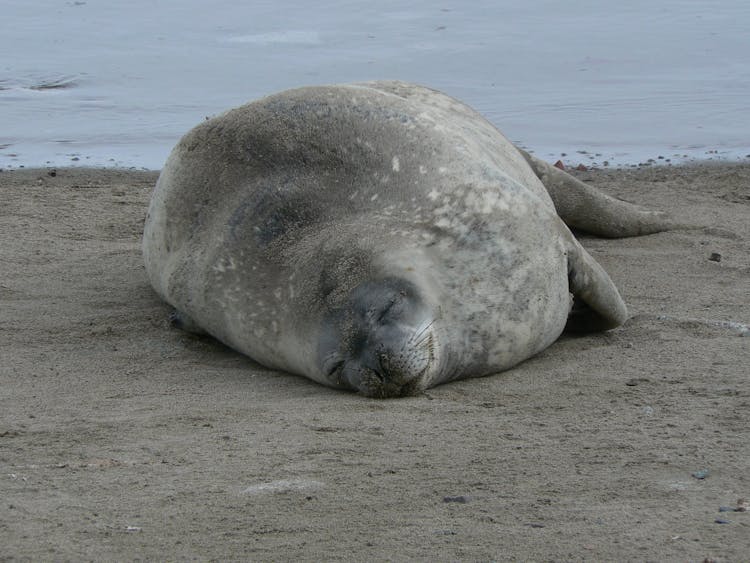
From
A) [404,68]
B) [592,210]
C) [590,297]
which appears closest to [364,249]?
[590,297]

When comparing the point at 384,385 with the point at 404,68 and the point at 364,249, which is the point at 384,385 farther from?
the point at 404,68

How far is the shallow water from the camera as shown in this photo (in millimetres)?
9422

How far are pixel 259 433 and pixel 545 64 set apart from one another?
326 inches

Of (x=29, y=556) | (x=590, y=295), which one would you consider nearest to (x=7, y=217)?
(x=590, y=295)

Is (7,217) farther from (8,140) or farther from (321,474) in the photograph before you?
(321,474)

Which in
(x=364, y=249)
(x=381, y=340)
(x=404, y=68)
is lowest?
(x=404, y=68)

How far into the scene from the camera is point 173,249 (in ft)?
17.3

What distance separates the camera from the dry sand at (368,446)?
9.64 feet

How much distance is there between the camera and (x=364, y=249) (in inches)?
173

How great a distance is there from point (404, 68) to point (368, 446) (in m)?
7.66

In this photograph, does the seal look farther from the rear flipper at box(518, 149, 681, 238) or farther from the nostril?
the rear flipper at box(518, 149, 681, 238)

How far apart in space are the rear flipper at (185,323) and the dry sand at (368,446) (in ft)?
0.14

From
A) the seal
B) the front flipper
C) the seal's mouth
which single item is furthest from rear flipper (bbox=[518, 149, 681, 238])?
the seal's mouth

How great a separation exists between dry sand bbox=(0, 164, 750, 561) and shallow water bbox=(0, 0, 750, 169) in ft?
12.2
